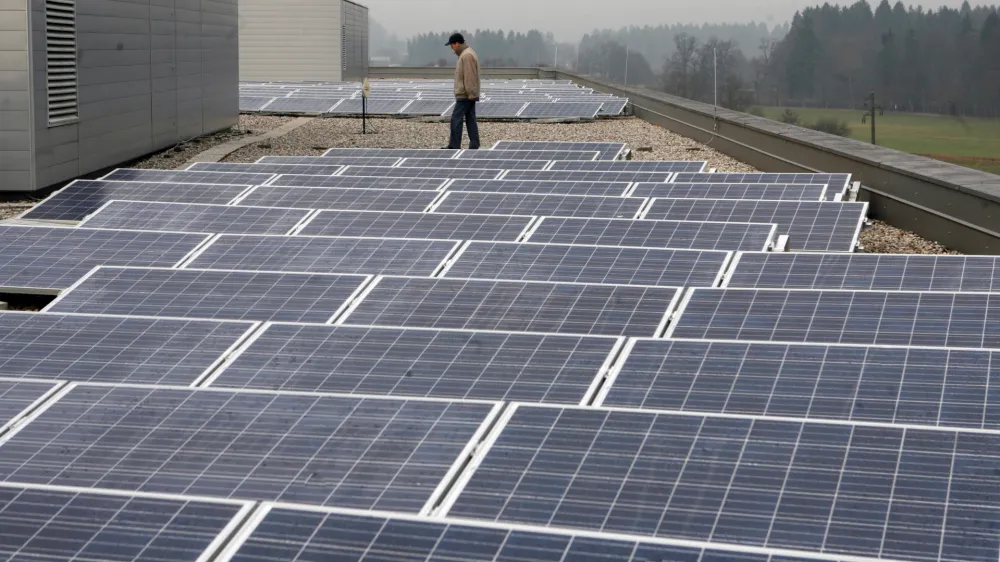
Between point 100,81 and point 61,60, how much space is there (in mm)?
1532

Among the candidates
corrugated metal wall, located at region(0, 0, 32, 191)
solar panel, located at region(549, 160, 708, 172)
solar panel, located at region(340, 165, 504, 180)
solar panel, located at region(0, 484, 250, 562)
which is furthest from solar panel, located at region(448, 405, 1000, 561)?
corrugated metal wall, located at region(0, 0, 32, 191)

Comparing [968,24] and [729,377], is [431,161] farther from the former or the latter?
[968,24]

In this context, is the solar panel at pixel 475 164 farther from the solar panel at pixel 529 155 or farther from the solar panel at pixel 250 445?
the solar panel at pixel 250 445

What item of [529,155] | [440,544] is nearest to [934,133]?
[529,155]

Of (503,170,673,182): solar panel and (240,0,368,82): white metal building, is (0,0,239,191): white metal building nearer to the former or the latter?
(503,170,673,182): solar panel

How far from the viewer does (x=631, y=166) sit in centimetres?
1725

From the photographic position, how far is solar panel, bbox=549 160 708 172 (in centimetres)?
1684

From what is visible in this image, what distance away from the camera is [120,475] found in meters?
4.91

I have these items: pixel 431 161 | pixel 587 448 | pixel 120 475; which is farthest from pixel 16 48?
pixel 587 448

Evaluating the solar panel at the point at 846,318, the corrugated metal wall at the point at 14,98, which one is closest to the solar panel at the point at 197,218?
the corrugated metal wall at the point at 14,98

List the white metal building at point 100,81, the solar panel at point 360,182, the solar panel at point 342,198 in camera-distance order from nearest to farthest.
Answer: the solar panel at point 342,198, the solar panel at point 360,182, the white metal building at point 100,81

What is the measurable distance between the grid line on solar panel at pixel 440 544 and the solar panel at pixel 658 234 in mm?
6457

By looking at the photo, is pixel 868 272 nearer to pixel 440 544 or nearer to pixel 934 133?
pixel 440 544

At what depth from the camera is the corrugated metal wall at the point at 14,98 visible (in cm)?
1509
